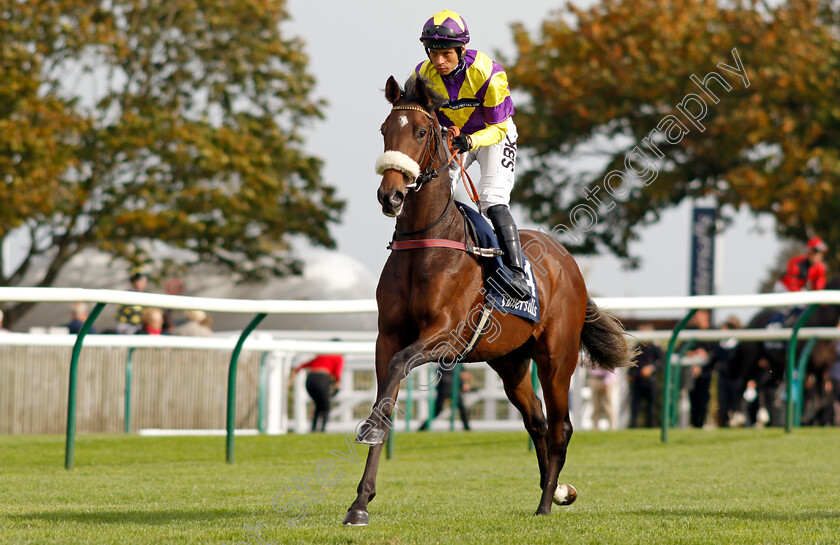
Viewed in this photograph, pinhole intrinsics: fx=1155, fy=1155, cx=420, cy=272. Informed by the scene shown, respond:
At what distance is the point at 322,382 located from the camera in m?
13.5

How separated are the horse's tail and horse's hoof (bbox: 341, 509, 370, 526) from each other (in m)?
2.48

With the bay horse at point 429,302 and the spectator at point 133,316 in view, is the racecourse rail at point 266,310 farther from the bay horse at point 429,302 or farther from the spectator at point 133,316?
the spectator at point 133,316

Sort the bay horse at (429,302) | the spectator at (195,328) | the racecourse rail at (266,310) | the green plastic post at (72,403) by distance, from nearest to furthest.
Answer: the bay horse at (429,302) < the racecourse rail at (266,310) < the green plastic post at (72,403) < the spectator at (195,328)

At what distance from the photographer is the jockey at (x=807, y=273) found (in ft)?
44.4

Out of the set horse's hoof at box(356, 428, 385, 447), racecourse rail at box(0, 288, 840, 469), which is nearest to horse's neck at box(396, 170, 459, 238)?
horse's hoof at box(356, 428, 385, 447)

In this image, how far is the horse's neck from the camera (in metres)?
5.46

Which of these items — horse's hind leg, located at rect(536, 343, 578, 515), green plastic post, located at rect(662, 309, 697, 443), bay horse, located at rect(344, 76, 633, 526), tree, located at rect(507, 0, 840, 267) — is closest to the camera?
bay horse, located at rect(344, 76, 633, 526)

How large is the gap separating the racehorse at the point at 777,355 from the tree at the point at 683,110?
6.37m

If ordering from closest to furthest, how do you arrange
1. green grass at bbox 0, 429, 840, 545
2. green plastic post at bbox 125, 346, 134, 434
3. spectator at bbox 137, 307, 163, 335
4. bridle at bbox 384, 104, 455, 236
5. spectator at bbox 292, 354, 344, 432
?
green grass at bbox 0, 429, 840, 545 → bridle at bbox 384, 104, 455, 236 → green plastic post at bbox 125, 346, 134, 434 → spectator at bbox 137, 307, 163, 335 → spectator at bbox 292, 354, 344, 432

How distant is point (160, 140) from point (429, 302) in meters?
20.3

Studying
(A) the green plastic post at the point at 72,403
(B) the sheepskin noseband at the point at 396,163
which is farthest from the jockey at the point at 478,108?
(A) the green plastic post at the point at 72,403

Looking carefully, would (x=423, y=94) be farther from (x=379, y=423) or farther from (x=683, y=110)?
(x=683, y=110)

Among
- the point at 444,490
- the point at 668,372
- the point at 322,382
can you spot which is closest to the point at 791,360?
the point at 668,372

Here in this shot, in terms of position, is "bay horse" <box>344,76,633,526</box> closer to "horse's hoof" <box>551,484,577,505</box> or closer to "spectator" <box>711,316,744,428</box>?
"horse's hoof" <box>551,484,577,505</box>
